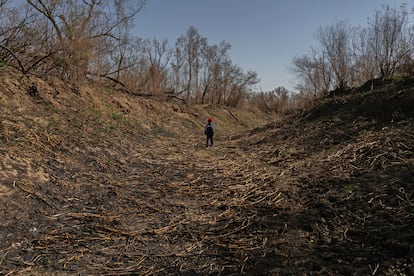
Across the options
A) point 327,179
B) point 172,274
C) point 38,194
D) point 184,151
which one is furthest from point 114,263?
point 184,151

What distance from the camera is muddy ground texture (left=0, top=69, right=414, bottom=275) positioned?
3051 mm

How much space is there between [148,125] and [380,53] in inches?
441

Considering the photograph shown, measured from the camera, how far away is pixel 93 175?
564 centimetres

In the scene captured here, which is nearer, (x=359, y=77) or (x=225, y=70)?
(x=359, y=77)

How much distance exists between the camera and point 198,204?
4.93 meters

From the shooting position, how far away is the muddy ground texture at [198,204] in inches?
120

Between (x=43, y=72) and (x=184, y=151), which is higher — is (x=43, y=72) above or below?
above

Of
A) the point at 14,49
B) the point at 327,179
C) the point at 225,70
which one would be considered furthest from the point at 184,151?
the point at 225,70

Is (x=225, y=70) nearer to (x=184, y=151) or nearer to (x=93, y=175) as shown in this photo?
(x=184, y=151)

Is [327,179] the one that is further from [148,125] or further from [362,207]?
A: [148,125]

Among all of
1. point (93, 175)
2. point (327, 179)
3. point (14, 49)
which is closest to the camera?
point (327, 179)

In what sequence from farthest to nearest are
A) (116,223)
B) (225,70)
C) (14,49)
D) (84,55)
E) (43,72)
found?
(225,70), (84,55), (43,72), (14,49), (116,223)

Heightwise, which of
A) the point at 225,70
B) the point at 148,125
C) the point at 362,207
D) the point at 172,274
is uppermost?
the point at 225,70

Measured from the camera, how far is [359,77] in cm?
1535
